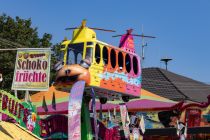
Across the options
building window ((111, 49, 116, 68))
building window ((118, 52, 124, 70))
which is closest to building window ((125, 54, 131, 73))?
building window ((118, 52, 124, 70))

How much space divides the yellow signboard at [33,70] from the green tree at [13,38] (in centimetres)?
1762

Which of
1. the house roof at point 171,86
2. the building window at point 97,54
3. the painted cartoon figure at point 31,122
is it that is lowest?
the painted cartoon figure at point 31,122

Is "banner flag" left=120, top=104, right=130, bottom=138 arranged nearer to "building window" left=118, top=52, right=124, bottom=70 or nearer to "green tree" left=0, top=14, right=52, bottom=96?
"building window" left=118, top=52, right=124, bottom=70

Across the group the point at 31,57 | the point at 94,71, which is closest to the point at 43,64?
the point at 31,57

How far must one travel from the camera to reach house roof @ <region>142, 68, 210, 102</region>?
37312mm

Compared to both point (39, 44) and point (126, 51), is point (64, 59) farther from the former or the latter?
point (39, 44)

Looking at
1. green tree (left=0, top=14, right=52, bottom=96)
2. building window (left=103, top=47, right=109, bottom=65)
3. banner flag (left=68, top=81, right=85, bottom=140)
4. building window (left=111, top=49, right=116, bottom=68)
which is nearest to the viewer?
banner flag (left=68, top=81, right=85, bottom=140)

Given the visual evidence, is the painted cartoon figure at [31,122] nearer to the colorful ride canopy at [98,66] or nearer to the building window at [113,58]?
the colorful ride canopy at [98,66]

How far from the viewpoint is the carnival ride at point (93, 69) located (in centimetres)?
1722

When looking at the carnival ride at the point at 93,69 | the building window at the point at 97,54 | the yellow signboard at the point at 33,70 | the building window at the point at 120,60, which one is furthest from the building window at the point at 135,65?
the yellow signboard at the point at 33,70

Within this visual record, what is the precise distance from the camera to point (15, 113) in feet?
58.2

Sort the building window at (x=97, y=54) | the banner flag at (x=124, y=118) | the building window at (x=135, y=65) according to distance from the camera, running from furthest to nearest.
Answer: the building window at (x=135, y=65) → the banner flag at (x=124, y=118) → the building window at (x=97, y=54)

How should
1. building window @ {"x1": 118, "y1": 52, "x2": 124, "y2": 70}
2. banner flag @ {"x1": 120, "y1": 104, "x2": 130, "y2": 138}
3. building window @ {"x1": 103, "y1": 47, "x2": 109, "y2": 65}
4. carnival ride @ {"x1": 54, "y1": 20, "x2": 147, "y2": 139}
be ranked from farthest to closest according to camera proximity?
banner flag @ {"x1": 120, "y1": 104, "x2": 130, "y2": 138}
building window @ {"x1": 118, "y1": 52, "x2": 124, "y2": 70}
building window @ {"x1": 103, "y1": 47, "x2": 109, "y2": 65}
carnival ride @ {"x1": 54, "y1": 20, "x2": 147, "y2": 139}

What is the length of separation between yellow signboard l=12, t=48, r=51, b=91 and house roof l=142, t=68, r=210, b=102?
66.5ft
